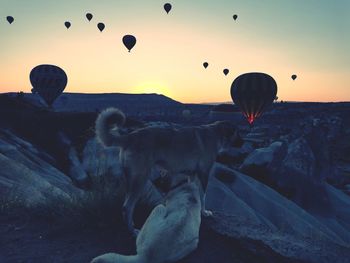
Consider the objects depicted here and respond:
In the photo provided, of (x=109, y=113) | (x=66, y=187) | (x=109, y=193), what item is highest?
(x=109, y=113)

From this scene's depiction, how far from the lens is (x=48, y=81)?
155ft

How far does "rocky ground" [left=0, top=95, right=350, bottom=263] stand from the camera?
5.06 m

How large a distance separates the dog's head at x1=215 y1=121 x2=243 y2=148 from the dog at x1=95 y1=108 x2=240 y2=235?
48 centimetres

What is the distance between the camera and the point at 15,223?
6.04 meters

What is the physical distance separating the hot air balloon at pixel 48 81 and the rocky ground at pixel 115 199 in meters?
24.8

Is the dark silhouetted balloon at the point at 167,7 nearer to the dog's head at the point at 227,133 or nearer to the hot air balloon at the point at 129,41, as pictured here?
the hot air balloon at the point at 129,41

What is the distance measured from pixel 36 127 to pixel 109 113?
1549 cm

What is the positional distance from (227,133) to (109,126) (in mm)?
2431

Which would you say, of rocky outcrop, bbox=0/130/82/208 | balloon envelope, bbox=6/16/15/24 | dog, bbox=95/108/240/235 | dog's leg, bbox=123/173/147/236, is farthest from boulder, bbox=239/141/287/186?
balloon envelope, bbox=6/16/15/24

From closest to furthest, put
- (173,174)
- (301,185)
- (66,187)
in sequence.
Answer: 1. (173,174)
2. (66,187)
3. (301,185)

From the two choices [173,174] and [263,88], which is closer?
[173,174]

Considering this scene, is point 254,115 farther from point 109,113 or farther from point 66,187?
point 109,113

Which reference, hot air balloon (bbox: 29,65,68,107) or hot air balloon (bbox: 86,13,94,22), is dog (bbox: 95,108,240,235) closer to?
hot air balloon (bbox: 29,65,68,107)

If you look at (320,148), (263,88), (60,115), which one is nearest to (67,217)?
(60,115)
